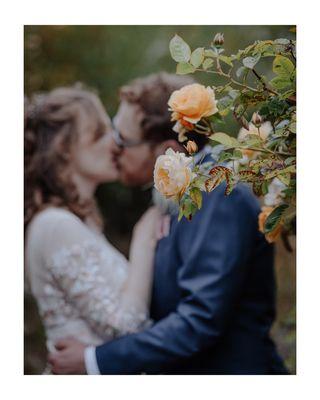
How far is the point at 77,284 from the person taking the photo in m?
2.00

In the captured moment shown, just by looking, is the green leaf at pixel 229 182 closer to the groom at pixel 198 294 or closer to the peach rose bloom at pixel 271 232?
the peach rose bloom at pixel 271 232

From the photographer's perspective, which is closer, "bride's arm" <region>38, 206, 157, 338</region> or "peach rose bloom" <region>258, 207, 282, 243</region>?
"peach rose bloom" <region>258, 207, 282, 243</region>

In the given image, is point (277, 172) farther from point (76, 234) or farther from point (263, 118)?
point (76, 234)

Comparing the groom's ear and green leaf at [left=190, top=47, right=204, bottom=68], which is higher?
green leaf at [left=190, top=47, right=204, bottom=68]

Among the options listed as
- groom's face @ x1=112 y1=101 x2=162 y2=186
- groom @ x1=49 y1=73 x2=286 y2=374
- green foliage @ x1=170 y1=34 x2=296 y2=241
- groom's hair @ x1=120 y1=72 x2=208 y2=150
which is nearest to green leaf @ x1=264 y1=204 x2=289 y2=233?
green foliage @ x1=170 y1=34 x2=296 y2=241

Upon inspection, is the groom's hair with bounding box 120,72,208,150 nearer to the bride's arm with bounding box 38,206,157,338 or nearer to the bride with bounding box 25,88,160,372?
the bride with bounding box 25,88,160,372

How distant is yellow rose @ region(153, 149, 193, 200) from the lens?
1077 millimetres

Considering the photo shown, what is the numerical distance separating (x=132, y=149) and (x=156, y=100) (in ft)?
0.61

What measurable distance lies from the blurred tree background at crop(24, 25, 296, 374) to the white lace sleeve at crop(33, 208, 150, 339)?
18cm

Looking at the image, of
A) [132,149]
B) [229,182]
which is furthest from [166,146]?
[229,182]

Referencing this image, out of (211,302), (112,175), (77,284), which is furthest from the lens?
(112,175)
